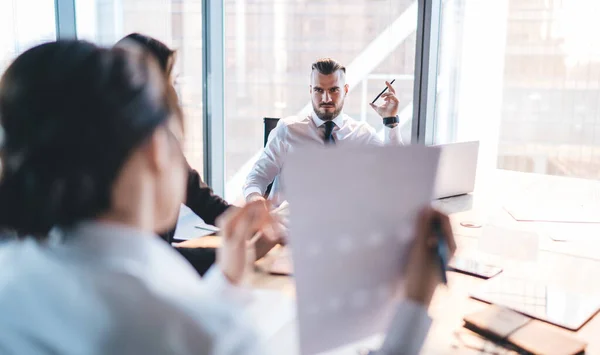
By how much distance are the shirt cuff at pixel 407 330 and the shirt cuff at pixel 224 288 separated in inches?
9.5

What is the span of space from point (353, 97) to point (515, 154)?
130cm

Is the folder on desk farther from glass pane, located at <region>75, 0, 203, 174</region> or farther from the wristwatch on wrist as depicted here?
glass pane, located at <region>75, 0, 203, 174</region>

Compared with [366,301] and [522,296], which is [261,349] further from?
[522,296]

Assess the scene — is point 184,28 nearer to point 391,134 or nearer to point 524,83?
point 391,134

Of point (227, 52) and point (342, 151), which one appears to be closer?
point (342, 151)

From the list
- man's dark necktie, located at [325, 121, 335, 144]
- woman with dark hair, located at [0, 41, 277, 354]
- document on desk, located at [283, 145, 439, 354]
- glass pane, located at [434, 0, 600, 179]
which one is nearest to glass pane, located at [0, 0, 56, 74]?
man's dark necktie, located at [325, 121, 335, 144]

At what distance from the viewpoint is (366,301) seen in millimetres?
709

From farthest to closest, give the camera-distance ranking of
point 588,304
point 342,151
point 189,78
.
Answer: point 189,78
point 588,304
point 342,151

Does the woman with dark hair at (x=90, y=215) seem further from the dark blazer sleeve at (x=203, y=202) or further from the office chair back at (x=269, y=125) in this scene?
the office chair back at (x=269, y=125)

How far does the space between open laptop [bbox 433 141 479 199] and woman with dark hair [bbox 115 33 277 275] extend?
929 mm

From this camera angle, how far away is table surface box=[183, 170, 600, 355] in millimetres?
909

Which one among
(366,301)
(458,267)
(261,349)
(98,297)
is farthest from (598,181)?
(98,297)

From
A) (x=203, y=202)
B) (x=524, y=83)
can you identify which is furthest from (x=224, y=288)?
(x=524, y=83)

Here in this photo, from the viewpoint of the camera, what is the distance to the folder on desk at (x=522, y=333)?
86 centimetres
